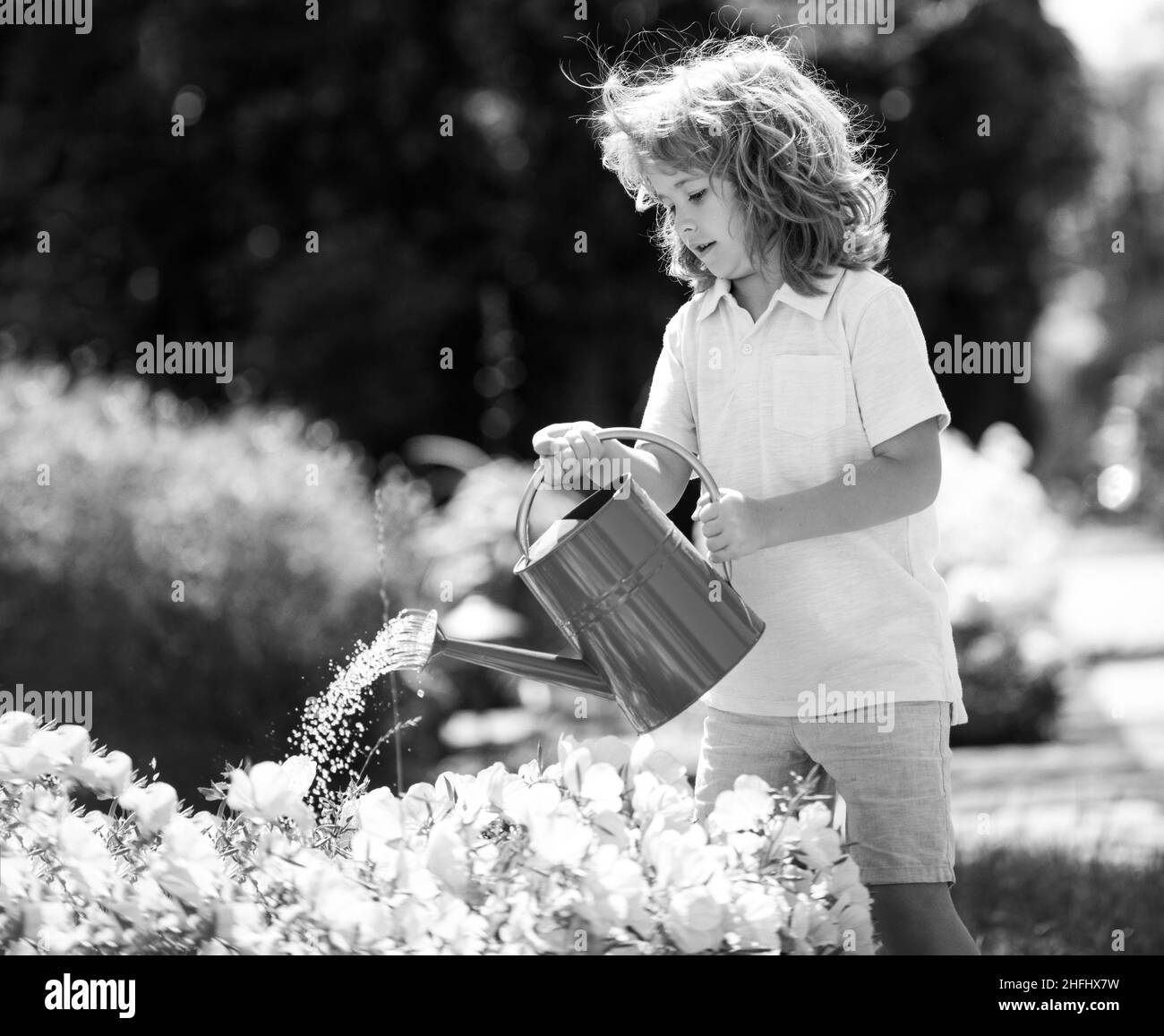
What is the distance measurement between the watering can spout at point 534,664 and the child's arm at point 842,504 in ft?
0.71

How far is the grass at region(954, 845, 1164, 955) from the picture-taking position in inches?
116

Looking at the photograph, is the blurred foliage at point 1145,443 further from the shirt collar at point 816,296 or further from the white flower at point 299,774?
the white flower at point 299,774

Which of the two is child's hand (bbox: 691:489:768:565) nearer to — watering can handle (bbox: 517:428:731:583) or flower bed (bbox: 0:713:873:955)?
watering can handle (bbox: 517:428:731:583)

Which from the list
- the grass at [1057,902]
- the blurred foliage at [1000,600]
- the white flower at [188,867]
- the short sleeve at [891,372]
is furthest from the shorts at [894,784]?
the blurred foliage at [1000,600]

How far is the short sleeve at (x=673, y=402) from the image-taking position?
6.76 feet

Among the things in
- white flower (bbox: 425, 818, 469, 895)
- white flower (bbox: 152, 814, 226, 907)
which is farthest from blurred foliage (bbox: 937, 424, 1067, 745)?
white flower (bbox: 152, 814, 226, 907)

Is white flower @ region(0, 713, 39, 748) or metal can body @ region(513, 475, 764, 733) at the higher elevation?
metal can body @ region(513, 475, 764, 733)

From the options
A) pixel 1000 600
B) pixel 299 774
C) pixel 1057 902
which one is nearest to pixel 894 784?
pixel 299 774

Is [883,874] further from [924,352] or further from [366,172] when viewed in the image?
[366,172]

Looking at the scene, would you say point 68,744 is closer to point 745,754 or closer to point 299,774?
point 299,774

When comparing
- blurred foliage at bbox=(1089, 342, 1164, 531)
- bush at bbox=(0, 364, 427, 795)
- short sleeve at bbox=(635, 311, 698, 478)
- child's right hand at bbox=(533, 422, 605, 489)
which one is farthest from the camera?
blurred foliage at bbox=(1089, 342, 1164, 531)

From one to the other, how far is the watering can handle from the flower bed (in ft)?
0.87

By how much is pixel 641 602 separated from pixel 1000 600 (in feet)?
14.3
